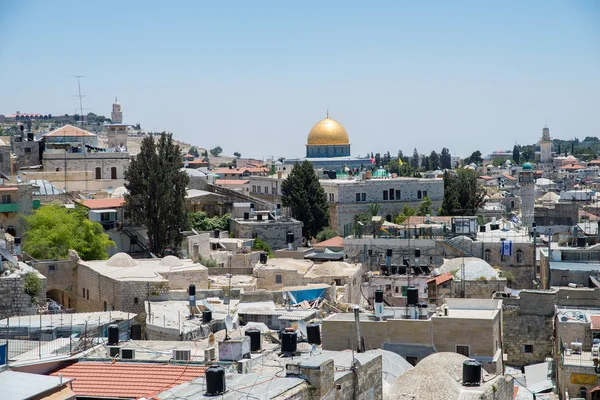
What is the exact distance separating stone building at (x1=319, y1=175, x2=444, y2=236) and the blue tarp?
89.1ft

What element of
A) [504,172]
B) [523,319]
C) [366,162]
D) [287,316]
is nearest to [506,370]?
[523,319]

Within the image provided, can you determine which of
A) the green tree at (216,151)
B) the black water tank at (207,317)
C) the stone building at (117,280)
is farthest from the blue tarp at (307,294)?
the green tree at (216,151)

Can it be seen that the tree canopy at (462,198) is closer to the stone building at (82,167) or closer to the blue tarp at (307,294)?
the stone building at (82,167)

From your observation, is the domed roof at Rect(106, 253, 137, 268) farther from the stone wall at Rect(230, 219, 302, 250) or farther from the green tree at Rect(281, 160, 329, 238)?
the green tree at Rect(281, 160, 329, 238)

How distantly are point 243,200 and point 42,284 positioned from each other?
2598cm

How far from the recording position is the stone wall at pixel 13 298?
23.3 meters

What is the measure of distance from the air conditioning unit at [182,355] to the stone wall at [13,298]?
872 cm

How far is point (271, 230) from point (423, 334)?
962 inches

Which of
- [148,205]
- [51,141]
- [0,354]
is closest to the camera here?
[0,354]

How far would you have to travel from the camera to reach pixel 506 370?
22.9 metres

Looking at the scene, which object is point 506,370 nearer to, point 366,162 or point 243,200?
point 243,200

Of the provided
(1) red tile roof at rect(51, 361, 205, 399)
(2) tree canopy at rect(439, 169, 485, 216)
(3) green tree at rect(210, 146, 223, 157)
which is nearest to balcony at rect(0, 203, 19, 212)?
(1) red tile roof at rect(51, 361, 205, 399)

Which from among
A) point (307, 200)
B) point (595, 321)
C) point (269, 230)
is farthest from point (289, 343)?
point (307, 200)

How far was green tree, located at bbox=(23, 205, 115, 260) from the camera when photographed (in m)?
32.1
